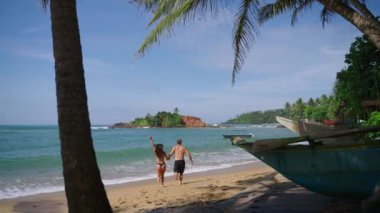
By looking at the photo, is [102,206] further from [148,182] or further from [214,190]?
[148,182]

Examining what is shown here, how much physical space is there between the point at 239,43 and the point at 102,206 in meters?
4.18

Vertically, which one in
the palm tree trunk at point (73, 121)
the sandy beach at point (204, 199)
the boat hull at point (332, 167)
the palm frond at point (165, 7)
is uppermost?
the palm frond at point (165, 7)

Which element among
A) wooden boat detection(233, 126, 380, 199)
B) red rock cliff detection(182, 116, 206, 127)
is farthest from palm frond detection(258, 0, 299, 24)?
red rock cliff detection(182, 116, 206, 127)

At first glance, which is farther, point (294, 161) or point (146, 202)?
point (146, 202)

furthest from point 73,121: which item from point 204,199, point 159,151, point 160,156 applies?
point 160,156

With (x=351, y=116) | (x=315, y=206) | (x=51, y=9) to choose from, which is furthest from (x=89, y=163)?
(x=351, y=116)

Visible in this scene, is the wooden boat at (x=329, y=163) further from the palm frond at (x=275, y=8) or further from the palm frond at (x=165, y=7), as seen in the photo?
the palm frond at (x=275, y=8)

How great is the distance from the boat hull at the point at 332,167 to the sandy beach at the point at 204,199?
284mm

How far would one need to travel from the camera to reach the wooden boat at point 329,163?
4926 millimetres

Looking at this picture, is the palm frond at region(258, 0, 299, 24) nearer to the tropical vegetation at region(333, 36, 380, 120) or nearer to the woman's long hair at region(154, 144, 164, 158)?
the tropical vegetation at region(333, 36, 380, 120)

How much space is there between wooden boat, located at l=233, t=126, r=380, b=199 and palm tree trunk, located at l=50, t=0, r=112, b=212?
2.83 metres

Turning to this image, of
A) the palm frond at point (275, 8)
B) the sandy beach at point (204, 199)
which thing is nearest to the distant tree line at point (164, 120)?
the sandy beach at point (204, 199)

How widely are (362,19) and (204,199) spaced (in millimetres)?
5127

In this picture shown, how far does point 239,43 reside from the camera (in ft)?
22.6
